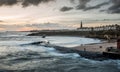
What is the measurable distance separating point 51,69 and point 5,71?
6.43 meters

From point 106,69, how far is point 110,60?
8182 millimetres

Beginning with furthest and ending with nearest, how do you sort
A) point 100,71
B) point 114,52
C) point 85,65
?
point 114,52, point 85,65, point 100,71

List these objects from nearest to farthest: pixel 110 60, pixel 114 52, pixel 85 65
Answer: pixel 85 65 < pixel 110 60 < pixel 114 52

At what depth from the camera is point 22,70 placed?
3797cm

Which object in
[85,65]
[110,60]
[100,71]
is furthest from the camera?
[110,60]

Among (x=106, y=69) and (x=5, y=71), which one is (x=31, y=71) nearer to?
(x=5, y=71)

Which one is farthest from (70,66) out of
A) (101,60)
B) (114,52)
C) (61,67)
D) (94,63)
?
(114,52)

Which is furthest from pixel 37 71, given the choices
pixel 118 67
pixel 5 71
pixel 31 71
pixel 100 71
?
pixel 118 67

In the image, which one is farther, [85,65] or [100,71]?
[85,65]

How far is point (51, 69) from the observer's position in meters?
38.8

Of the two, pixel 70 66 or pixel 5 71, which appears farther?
pixel 70 66

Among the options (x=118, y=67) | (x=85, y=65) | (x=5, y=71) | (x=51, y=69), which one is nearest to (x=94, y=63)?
(x=85, y=65)

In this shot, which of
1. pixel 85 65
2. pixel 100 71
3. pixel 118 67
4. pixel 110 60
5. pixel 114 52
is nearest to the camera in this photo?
pixel 100 71

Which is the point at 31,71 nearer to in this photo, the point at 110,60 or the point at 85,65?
the point at 85,65
